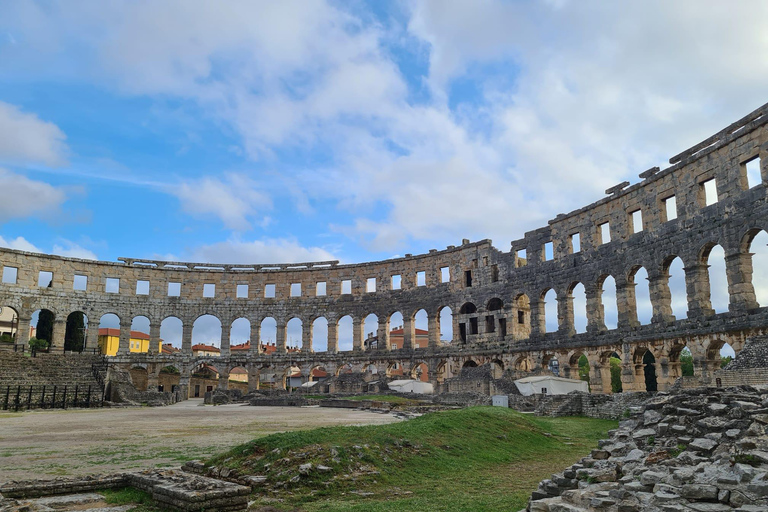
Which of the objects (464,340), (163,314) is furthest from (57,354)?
(464,340)

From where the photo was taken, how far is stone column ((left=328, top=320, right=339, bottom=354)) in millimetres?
50638

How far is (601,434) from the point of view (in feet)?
58.3

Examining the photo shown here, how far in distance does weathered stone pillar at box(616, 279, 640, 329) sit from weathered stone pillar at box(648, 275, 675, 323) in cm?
204

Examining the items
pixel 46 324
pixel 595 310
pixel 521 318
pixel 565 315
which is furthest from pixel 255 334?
pixel 595 310

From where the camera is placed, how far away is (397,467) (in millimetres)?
11078

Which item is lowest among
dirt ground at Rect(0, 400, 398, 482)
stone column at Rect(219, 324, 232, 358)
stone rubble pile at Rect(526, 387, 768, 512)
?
dirt ground at Rect(0, 400, 398, 482)

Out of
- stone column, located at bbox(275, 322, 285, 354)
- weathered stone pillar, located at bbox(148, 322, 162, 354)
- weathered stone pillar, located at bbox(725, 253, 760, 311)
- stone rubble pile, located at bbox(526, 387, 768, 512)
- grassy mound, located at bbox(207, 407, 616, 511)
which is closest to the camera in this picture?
stone rubble pile, located at bbox(526, 387, 768, 512)

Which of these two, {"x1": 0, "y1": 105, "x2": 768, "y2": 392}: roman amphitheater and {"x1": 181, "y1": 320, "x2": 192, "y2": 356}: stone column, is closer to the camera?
{"x1": 0, "y1": 105, "x2": 768, "y2": 392}: roman amphitheater

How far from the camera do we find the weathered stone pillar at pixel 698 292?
2742 centimetres

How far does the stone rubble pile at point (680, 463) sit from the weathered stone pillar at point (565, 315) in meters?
26.3

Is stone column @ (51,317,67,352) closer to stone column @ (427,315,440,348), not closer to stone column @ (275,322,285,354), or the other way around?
stone column @ (275,322,285,354)

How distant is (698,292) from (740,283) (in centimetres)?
261

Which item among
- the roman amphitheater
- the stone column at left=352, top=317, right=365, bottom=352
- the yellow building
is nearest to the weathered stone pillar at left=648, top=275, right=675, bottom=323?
the roman amphitheater

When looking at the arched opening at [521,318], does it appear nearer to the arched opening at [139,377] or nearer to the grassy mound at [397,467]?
the grassy mound at [397,467]
